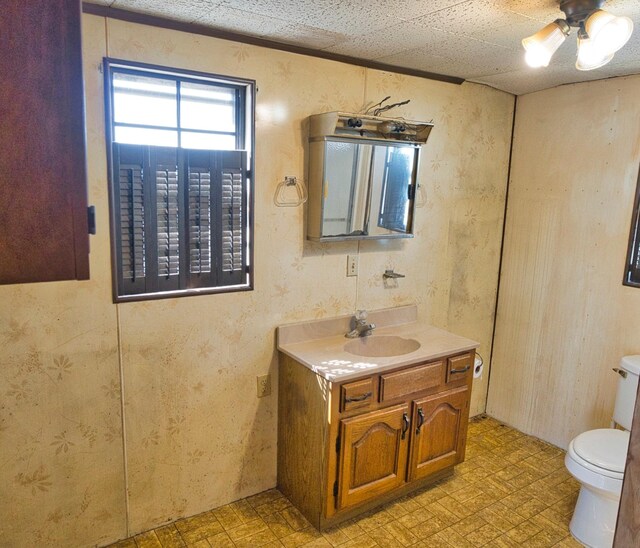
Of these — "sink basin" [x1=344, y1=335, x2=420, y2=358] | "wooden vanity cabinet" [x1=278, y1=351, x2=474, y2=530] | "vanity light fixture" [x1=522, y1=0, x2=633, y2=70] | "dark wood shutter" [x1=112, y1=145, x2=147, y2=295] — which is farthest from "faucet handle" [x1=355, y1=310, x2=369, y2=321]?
"vanity light fixture" [x1=522, y1=0, x2=633, y2=70]

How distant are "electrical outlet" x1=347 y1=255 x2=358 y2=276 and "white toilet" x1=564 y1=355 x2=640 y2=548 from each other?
1379mm

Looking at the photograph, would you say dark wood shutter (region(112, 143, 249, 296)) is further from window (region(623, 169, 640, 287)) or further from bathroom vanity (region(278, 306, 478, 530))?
window (region(623, 169, 640, 287))

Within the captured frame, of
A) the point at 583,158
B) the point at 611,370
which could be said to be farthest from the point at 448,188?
the point at 611,370

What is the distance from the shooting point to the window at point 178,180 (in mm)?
1993

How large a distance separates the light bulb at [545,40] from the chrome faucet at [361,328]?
1459 millimetres

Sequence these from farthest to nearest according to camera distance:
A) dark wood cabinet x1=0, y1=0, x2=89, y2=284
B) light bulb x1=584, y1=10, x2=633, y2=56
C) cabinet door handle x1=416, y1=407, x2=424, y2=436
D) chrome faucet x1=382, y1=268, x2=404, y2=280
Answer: chrome faucet x1=382, y1=268, x2=404, y2=280 < cabinet door handle x1=416, y1=407, x2=424, y2=436 < light bulb x1=584, y1=10, x2=633, y2=56 < dark wood cabinet x1=0, y1=0, x2=89, y2=284

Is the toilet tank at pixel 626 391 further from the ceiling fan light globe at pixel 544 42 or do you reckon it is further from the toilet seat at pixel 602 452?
the ceiling fan light globe at pixel 544 42

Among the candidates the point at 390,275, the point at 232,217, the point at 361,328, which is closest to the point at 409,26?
the point at 232,217

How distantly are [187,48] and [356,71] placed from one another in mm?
871

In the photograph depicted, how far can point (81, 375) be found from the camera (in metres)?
2.01

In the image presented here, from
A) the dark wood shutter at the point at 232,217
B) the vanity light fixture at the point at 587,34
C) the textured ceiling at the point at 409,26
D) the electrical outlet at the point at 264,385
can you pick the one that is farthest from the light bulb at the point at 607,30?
the electrical outlet at the point at 264,385

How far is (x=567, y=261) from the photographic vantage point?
2.98 meters

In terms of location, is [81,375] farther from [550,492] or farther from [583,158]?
[583,158]

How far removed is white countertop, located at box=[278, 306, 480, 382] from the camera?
2246 mm
